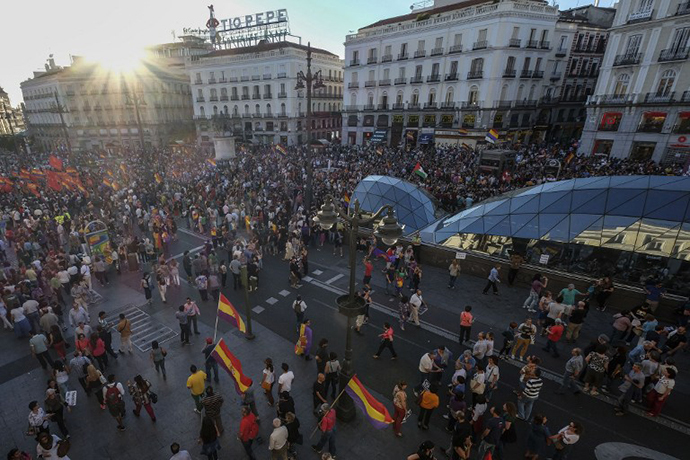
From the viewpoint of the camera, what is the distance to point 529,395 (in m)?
7.07

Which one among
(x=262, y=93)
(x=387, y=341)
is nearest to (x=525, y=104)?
(x=262, y=93)

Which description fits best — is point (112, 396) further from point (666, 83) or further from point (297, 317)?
point (666, 83)

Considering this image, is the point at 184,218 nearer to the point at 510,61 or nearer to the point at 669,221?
the point at 669,221

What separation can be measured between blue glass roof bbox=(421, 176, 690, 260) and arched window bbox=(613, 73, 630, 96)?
86.2ft

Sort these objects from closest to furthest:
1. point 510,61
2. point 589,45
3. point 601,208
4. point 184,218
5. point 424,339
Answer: point 424,339
point 601,208
point 184,218
point 510,61
point 589,45

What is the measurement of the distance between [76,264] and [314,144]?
1163 inches

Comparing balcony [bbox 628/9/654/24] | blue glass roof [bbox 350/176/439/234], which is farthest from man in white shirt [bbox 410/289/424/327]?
balcony [bbox 628/9/654/24]

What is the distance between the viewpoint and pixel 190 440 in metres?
7.11

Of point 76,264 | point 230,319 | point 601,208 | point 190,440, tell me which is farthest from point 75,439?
Result: point 601,208

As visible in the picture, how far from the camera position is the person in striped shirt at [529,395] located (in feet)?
22.9

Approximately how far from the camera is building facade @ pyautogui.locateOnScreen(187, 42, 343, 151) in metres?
50.5

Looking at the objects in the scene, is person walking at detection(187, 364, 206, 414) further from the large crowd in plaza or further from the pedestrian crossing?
the pedestrian crossing

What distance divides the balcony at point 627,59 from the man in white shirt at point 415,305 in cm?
3528

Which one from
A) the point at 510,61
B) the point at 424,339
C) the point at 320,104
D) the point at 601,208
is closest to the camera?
the point at 424,339
